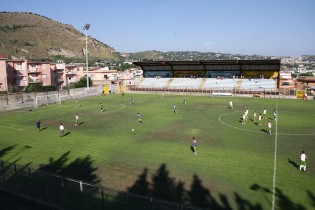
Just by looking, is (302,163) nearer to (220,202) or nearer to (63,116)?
(220,202)

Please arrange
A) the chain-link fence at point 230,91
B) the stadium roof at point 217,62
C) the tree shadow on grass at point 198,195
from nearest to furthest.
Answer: the tree shadow on grass at point 198,195
the chain-link fence at point 230,91
the stadium roof at point 217,62

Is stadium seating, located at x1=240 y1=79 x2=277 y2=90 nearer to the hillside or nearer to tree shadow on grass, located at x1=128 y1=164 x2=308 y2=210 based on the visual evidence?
tree shadow on grass, located at x1=128 y1=164 x2=308 y2=210

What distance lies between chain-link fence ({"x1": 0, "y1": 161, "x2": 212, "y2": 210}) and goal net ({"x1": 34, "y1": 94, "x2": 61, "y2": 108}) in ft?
130

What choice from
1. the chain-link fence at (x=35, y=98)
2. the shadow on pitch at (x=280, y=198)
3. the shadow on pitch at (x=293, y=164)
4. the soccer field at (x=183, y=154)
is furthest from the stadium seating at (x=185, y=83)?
the shadow on pitch at (x=280, y=198)

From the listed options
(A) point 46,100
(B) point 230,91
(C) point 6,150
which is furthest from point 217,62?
(C) point 6,150

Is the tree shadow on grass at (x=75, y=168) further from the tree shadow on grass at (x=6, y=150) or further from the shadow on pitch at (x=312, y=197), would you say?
the shadow on pitch at (x=312, y=197)

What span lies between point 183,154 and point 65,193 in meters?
11.2

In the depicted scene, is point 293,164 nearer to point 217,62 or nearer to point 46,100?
point 46,100

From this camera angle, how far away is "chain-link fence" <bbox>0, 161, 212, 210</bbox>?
1307 centimetres

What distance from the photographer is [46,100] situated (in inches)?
2203

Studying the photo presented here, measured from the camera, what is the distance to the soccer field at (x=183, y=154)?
54.0 ft

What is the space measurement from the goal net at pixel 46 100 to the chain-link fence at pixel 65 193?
39.5 metres

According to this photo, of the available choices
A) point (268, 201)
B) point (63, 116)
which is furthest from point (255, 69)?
point (268, 201)

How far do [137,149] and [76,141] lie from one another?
724 centimetres
